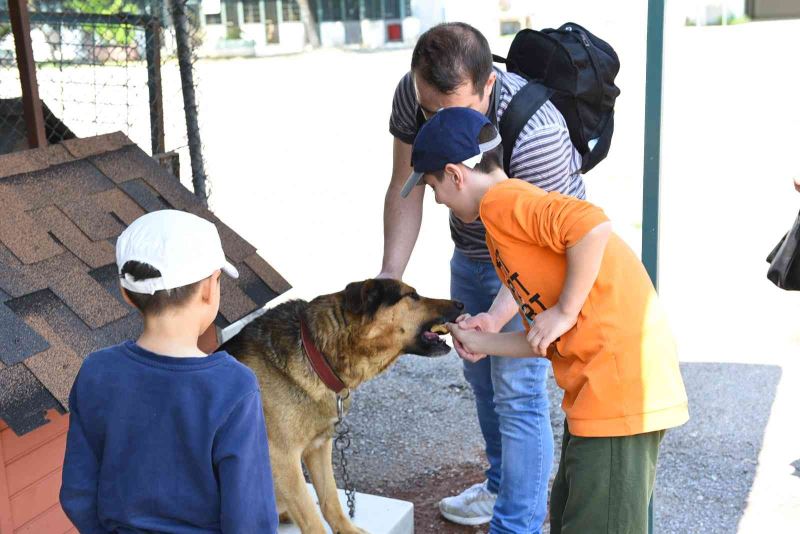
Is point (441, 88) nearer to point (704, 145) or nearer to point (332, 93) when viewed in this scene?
point (704, 145)

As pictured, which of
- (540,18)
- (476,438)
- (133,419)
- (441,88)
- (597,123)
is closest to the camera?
(133,419)

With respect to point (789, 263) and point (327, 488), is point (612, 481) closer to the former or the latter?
point (789, 263)

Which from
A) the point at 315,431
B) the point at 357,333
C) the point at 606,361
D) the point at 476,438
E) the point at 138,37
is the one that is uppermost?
the point at 138,37

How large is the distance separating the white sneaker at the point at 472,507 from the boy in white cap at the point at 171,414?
224 centimetres

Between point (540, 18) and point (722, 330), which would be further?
point (540, 18)

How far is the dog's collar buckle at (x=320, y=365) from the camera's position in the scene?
3.62m

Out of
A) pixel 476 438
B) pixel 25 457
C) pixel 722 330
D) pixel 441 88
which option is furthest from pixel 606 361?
pixel 722 330

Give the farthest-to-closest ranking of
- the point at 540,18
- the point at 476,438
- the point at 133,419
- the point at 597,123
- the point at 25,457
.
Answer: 1. the point at 540,18
2. the point at 476,438
3. the point at 25,457
4. the point at 597,123
5. the point at 133,419

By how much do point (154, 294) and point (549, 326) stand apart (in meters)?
1.07

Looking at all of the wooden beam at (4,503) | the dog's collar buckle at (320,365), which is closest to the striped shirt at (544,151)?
the dog's collar buckle at (320,365)

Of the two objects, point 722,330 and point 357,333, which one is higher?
point 357,333

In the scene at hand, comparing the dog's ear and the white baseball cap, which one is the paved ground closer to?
the dog's ear

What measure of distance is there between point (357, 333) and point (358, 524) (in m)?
0.89

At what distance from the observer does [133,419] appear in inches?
80.2
